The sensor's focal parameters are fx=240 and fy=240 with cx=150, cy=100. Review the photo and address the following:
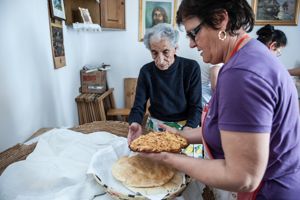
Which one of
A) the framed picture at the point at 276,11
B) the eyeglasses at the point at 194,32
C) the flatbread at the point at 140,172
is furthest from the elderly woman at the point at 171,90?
the framed picture at the point at 276,11

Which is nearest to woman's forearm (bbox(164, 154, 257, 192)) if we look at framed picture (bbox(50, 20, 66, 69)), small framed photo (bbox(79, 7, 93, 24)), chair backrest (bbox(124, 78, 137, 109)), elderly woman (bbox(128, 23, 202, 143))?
elderly woman (bbox(128, 23, 202, 143))

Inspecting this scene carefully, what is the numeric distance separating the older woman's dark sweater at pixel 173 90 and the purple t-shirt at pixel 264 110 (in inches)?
31.1

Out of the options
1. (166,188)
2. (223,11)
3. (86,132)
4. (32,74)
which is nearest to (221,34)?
(223,11)

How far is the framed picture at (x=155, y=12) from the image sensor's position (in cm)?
277

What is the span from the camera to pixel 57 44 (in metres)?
1.74

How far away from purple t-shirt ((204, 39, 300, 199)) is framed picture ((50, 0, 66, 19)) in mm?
1397

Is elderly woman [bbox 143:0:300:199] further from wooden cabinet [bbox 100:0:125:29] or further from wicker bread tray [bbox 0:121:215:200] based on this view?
wooden cabinet [bbox 100:0:125:29]

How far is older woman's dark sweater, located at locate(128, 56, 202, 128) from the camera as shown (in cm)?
143

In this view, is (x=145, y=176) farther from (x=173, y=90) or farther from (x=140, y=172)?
(x=173, y=90)

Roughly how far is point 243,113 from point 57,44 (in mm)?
1581

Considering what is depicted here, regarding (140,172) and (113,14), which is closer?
(140,172)

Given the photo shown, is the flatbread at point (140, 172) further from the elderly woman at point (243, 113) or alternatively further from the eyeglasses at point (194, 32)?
the eyeglasses at point (194, 32)

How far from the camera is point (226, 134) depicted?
0.51 m

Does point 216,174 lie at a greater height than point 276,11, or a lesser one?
lesser
